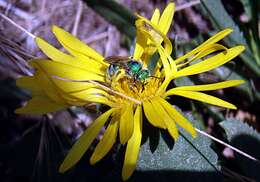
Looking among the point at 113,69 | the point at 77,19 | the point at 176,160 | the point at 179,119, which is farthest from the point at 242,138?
the point at 77,19

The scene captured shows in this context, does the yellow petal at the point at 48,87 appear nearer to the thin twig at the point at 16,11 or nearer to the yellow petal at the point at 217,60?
the yellow petal at the point at 217,60

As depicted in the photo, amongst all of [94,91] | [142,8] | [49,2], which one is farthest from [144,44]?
[49,2]

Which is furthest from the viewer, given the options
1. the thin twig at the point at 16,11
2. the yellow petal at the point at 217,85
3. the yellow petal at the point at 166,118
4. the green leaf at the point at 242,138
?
the thin twig at the point at 16,11

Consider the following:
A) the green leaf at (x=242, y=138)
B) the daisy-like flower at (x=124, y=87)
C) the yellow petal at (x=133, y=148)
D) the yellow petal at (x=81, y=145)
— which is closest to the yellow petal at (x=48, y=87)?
the daisy-like flower at (x=124, y=87)

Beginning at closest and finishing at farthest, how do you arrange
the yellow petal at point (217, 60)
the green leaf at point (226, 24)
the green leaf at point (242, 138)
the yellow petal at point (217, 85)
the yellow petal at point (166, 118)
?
1. the yellow petal at point (166, 118)
2. the yellow petal at point (217, 85)
3. the yellow petal at point (217, 60)
4. the green leaf at point (242, 138)
5. the green leaf at point (226, 24)

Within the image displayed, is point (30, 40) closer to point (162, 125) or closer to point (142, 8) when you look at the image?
point (142, 8)
